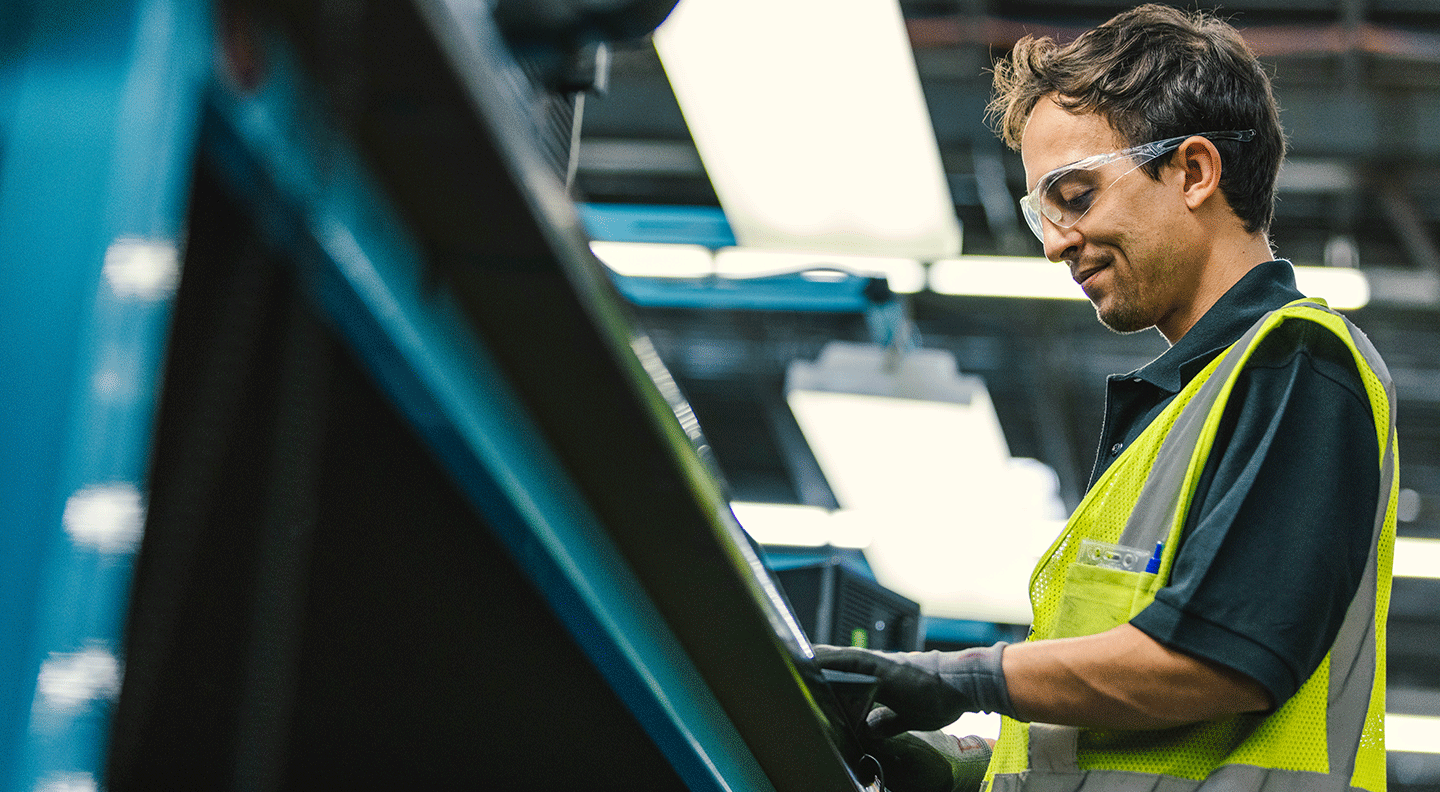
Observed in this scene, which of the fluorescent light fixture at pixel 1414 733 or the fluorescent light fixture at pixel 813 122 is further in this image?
the fluorescent light fixture at pixel 1414 733

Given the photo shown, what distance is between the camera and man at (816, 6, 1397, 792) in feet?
3.93

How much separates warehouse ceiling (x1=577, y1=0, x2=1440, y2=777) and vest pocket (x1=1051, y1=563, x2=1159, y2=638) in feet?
5.81

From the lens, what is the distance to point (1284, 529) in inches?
46.8

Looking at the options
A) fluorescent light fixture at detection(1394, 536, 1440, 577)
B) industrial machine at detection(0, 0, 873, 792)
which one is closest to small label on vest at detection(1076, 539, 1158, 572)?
industrial machine at detection(0, 0, 873, 792)

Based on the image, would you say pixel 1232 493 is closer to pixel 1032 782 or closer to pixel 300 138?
pixel 1032 782

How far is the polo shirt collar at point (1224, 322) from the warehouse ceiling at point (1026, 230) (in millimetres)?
1621

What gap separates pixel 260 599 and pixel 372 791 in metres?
1.12

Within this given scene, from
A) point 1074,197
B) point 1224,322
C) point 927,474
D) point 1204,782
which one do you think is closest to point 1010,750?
point 1204,782

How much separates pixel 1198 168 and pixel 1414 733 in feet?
34.9

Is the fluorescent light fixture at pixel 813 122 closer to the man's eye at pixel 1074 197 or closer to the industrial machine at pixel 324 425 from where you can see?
the man's eye at pixel 1074 197

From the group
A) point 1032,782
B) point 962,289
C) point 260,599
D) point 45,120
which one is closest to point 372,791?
point 1032,782

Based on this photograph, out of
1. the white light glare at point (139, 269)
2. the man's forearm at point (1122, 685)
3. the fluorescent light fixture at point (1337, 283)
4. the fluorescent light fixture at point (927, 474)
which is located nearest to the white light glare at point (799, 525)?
the fluorescent light fixture at point (927, 474)

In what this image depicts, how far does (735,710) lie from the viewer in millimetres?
1319

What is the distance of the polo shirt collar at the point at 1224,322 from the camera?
1.51m
